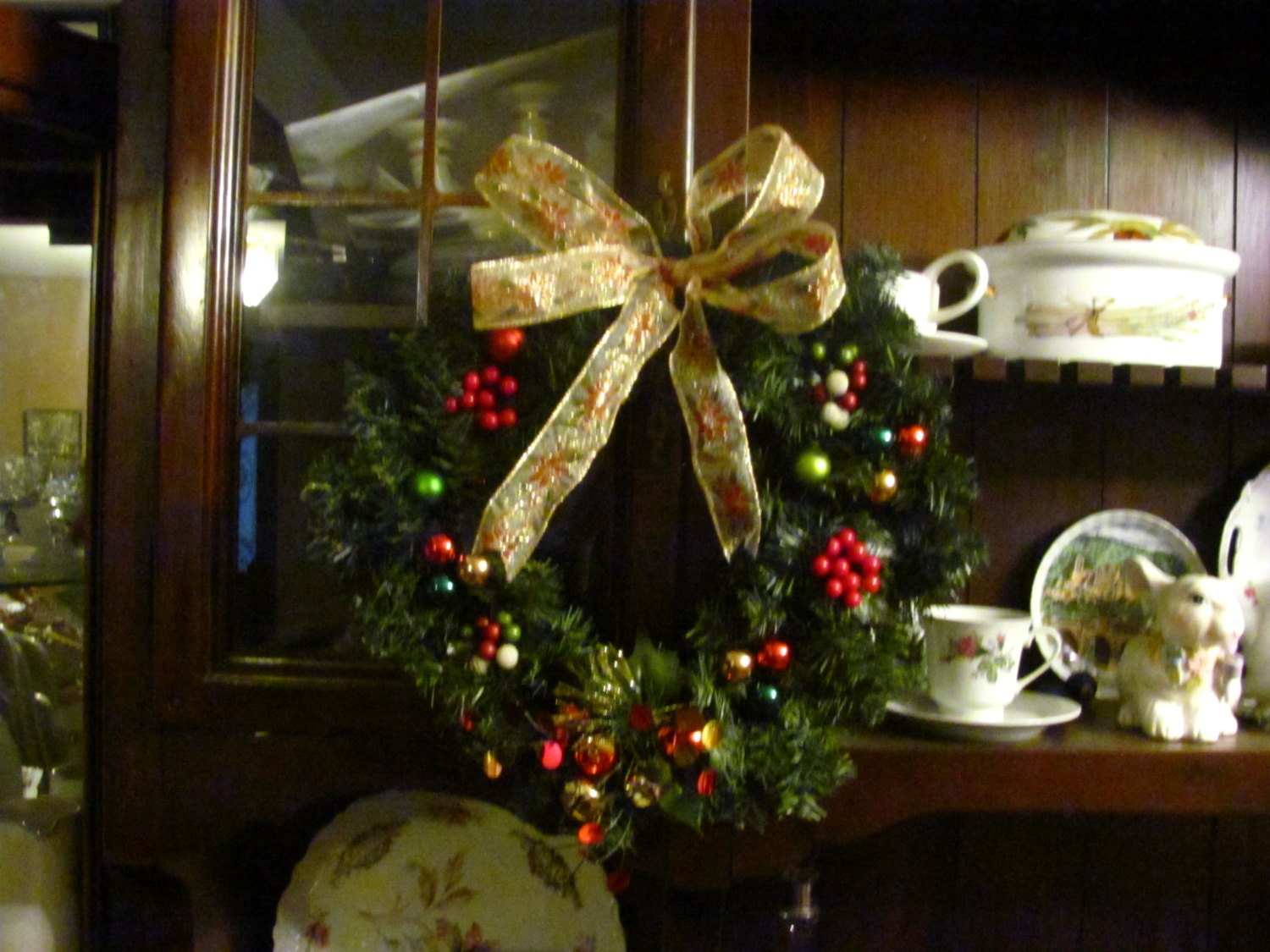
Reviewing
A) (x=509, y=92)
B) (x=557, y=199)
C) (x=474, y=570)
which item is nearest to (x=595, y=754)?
(x=474, y=570)

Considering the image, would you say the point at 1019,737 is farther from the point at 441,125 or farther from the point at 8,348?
the point at 8,348

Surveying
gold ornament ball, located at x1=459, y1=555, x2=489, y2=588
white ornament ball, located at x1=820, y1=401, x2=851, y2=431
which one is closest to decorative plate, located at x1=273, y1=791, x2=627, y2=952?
gold ornament ball, located at x1=459, y1=555, x2=489, y2=588

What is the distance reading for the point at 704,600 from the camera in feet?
2.01

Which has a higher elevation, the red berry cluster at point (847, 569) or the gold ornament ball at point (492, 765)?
the red berry cluster at point (847, 569)

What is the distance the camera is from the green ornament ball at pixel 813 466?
577mm

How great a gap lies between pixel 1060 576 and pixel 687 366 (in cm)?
43

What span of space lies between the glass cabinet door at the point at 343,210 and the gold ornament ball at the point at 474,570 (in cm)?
13

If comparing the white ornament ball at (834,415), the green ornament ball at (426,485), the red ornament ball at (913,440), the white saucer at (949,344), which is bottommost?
the green ornament ball at (426,485)

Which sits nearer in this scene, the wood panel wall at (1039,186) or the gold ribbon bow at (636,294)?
the gold ribbon bow at (636,294)

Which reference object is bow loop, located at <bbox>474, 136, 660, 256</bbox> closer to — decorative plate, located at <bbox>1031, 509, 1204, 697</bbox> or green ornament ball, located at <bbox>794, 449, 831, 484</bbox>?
green ornament ball, located at <bbox>794, 449, 831, 484</bbox>

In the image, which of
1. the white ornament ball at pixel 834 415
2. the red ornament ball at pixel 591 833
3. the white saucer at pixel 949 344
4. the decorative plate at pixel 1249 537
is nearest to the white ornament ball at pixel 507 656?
the red ornament ball at pixel 591 833

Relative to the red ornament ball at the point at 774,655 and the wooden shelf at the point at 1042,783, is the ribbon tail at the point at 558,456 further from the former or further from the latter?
the wooden shelf at the point at 1042,783

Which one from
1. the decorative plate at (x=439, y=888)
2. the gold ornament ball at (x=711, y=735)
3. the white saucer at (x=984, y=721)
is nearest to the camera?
the gold ornament ball at (x=711, y=735)

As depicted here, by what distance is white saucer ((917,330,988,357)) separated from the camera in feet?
2.24
